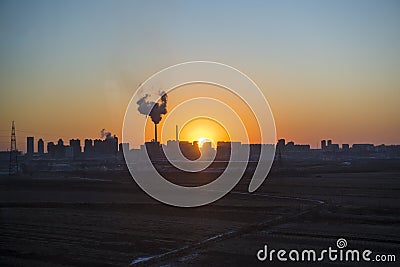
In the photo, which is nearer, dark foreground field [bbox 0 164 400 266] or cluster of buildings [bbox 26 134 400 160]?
dark foreground field [bbox 0 164 400 266]

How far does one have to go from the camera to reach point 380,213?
2791cm

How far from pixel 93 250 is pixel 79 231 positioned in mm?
4774

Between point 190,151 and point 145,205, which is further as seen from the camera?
point 190,151

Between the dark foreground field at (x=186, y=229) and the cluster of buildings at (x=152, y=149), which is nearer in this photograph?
the dark foreground field at (x=186, y=229)

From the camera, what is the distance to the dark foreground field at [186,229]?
693 inches

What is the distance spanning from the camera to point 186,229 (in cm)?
2325

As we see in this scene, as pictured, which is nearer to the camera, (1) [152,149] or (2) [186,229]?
(2) [186,229]

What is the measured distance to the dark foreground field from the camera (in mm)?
17594

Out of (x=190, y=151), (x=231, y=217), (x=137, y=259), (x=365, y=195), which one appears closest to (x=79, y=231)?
(x=137, y=259)

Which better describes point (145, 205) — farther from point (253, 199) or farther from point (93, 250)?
point (93, 250)

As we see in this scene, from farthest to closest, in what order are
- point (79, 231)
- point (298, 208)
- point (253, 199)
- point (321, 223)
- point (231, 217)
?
point (253, 199) < point (298, 208) < point (231, 217) < point (321, 223) < point (79, 231)

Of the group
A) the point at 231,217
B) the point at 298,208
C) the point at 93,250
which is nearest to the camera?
the point at 93,250

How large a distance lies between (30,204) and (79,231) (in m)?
14.2

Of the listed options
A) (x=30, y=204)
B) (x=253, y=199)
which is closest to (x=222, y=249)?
(x=253, y=199)
